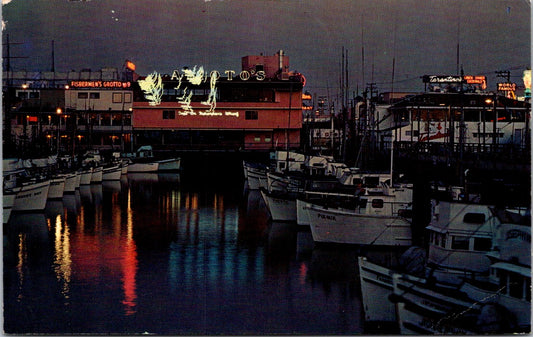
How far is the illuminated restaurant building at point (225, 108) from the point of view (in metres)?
73.6

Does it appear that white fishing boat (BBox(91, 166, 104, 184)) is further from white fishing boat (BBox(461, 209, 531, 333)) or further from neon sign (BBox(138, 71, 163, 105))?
white fishing boat (BBox(461, 209, 531, 333))

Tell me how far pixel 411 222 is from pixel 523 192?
24.9 ft

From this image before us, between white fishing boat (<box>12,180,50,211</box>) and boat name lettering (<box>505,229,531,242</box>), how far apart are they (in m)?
26.7

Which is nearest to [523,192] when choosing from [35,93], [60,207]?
[60,207]

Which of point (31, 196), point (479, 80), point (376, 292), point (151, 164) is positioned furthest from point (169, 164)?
point (376, 292)

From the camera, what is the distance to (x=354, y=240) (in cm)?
2769

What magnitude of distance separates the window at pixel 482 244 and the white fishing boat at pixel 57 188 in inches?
1275

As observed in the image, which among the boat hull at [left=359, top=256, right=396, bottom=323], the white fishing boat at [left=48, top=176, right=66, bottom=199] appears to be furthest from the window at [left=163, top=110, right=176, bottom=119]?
the boat hull at [left=359, top=256, right=396, bottom=323]

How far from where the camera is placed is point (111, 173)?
63.0 m

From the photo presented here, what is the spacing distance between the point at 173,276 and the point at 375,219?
7.51 meters

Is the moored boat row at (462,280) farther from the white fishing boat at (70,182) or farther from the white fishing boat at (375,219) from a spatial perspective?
the white fishing boat at (70,182)

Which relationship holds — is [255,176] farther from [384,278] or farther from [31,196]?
[384,278]

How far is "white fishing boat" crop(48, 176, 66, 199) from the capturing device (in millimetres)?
46219

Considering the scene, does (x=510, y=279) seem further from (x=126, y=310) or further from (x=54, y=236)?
(x=54, y=236)
